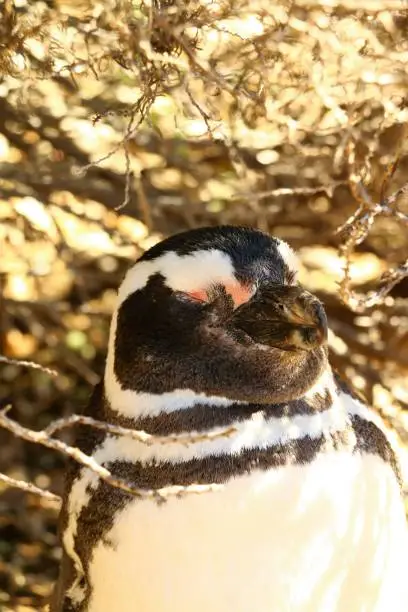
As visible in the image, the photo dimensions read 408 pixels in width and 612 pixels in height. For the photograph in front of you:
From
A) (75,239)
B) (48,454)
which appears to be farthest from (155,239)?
(48,454)

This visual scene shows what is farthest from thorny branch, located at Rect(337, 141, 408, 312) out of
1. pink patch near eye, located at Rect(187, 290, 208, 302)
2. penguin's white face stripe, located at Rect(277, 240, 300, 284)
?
pink patch near eye, located at Rect(187, 290, 208, 302)

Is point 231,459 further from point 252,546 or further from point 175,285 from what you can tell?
point 175,285

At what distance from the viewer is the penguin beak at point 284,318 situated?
1479 millimetres

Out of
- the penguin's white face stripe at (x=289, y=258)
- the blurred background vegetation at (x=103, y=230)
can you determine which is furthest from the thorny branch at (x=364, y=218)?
the blurred background vegetation at (x=103, y=230)

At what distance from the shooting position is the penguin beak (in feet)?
4.85

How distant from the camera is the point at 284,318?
1507 mm

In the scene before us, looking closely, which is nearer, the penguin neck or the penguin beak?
the penguin beak

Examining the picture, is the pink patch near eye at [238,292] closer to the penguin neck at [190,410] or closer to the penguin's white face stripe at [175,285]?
the penguin's white face stripe at [175,285]

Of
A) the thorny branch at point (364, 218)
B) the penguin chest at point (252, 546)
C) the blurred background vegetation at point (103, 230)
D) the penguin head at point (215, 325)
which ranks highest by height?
the thorny branch at point (364, 218)

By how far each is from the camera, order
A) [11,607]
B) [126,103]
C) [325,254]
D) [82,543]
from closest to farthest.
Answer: [82,543]
[11,607]
[126,103]
[325,254]

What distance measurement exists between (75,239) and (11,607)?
3.24 feet

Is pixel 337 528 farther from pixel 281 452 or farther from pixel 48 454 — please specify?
pixel 48 454

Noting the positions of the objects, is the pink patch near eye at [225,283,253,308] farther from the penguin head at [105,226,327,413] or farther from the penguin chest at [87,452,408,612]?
the penguin chest at [87,452,408,612]

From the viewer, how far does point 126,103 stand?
2631 millimetres
